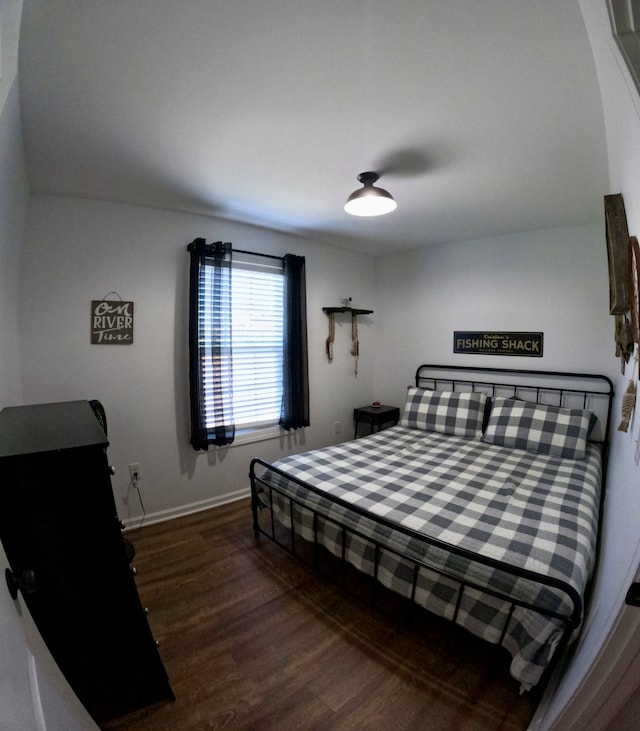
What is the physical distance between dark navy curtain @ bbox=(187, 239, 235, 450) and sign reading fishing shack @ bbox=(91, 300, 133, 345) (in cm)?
43

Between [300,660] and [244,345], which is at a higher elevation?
[244,345]

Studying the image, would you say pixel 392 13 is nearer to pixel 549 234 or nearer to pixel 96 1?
pixel 96 1

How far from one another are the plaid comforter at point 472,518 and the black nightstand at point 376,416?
992mm

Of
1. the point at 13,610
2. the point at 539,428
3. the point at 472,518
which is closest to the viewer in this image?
the point at 13,610

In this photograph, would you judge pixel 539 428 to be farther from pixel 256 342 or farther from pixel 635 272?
pixel 256 342

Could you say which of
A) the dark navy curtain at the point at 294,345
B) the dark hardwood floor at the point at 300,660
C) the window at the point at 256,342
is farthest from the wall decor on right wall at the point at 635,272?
the window at the point at 256,342

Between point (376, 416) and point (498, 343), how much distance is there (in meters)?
1.46

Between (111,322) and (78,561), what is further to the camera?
(111,322)

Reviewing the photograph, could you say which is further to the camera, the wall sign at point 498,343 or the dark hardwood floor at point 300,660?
the wall sign at point 498,343

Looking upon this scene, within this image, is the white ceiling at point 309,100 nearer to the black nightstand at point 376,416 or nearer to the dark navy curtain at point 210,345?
the dark navy curtain at point 210,345

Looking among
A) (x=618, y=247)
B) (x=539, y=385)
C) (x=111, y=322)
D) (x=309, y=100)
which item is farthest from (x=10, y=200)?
(x=539, y=385)

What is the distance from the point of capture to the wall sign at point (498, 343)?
301 cm

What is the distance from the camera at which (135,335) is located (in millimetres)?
2439

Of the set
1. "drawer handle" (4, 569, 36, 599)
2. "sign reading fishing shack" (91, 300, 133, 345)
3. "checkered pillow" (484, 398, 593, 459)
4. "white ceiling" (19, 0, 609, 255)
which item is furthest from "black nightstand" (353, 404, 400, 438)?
"drawer handle" (4, 569, 36, 599)
